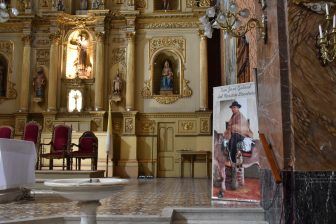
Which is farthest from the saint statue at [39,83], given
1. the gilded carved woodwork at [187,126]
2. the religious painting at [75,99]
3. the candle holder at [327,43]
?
the candle holder at [327,43]

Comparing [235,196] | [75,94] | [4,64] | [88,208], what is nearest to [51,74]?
[75,94]

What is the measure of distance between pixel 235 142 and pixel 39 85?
8.68m

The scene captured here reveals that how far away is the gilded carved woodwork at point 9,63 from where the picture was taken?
13109 millimetres

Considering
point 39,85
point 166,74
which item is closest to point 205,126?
point 166,74

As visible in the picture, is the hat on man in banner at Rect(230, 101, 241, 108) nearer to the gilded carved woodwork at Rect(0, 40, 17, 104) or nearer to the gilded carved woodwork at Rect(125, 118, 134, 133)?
the gilded carved woodwork at Rect(125, 118, 134, 133)

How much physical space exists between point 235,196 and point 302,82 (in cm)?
235

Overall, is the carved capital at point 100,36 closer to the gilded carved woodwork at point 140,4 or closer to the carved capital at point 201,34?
the gilded carved woodwork at point 140,4

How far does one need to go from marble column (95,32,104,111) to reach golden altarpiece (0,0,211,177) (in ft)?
0.10

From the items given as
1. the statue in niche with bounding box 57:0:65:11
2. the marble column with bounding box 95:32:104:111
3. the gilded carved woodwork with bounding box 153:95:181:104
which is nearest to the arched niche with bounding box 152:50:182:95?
the gilded carved woodwork with bounding box 153:95:181:104

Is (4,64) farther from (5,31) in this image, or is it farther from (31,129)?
(31,129)

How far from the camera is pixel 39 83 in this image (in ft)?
42.4

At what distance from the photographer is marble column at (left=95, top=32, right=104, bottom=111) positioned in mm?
12758

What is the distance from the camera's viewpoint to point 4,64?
13453 mm

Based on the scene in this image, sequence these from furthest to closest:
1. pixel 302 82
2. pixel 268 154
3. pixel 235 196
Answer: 1. pixel 235 196
2. pixel 268 154
3. pixel 302 82
